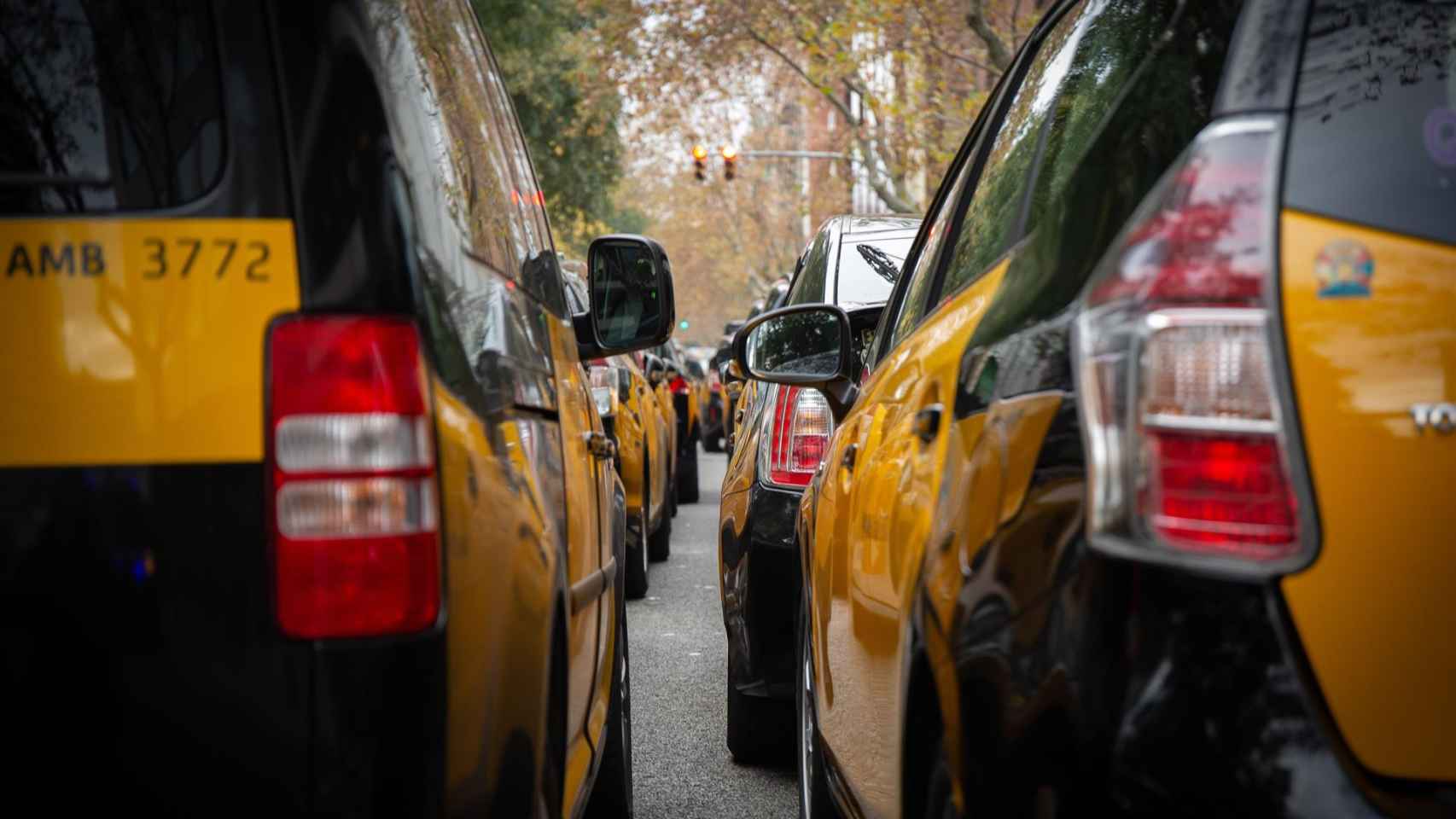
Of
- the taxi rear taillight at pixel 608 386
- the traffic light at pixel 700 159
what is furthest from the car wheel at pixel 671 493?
the traffic light at pixel 700 159

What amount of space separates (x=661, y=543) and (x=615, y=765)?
7.37 metres

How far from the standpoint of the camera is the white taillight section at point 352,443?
2.11m

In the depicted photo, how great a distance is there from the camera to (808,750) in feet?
14.5

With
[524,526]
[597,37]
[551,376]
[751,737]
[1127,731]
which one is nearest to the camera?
[1127,731]

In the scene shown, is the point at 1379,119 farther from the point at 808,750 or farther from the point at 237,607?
the point at 808,750

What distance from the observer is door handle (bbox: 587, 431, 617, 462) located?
4.07 meters

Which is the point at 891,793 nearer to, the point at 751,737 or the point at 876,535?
the point at 876,535

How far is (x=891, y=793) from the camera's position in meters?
2.75

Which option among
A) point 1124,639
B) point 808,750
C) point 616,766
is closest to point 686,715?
point 616,766

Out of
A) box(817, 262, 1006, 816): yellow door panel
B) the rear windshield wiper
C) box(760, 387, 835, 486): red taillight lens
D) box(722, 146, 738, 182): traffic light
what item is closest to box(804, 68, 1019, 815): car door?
box(817, 262, 1006, 816): yellow door panel

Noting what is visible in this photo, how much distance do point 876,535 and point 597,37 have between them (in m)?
25.6

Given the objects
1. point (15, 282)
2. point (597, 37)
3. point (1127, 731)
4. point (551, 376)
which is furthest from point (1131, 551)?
point (597, 37)

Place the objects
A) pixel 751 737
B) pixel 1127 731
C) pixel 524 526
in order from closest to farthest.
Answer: pixel 1127 731 → pixel 524 526 → pixel 751 737

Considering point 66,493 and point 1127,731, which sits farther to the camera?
point 66,493
